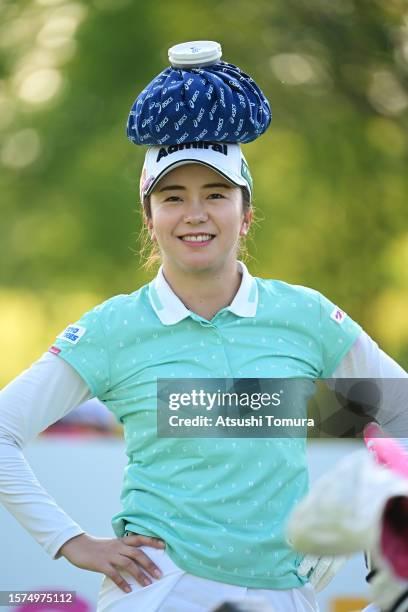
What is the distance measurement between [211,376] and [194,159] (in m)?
0.43

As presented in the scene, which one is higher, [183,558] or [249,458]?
[249,458]

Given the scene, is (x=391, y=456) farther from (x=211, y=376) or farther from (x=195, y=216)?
(x=195, y=216)

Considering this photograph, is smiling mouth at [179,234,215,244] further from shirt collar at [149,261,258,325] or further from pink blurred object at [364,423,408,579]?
pink blurred object at [364,423,408,579]

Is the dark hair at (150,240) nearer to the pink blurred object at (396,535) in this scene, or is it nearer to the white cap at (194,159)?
the white cap at (194,159)

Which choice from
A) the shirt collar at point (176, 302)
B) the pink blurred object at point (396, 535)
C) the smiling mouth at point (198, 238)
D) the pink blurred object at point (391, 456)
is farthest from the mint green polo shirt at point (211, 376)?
the pink blurred object at point (396, 535)

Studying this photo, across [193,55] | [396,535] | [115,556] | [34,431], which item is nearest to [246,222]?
[193,55]

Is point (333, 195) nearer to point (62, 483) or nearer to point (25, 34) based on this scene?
point (25, 34)

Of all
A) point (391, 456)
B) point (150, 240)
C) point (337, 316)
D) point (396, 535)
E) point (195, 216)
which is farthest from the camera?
point (150, 240)

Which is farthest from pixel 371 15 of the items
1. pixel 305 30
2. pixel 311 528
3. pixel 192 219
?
pixel 311 528

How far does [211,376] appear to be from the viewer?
94.0 inches

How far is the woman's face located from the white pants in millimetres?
585

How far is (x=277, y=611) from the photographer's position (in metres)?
2.28

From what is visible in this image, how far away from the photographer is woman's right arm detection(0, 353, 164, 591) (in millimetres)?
2326

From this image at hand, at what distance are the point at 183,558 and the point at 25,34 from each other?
36.4 ft
